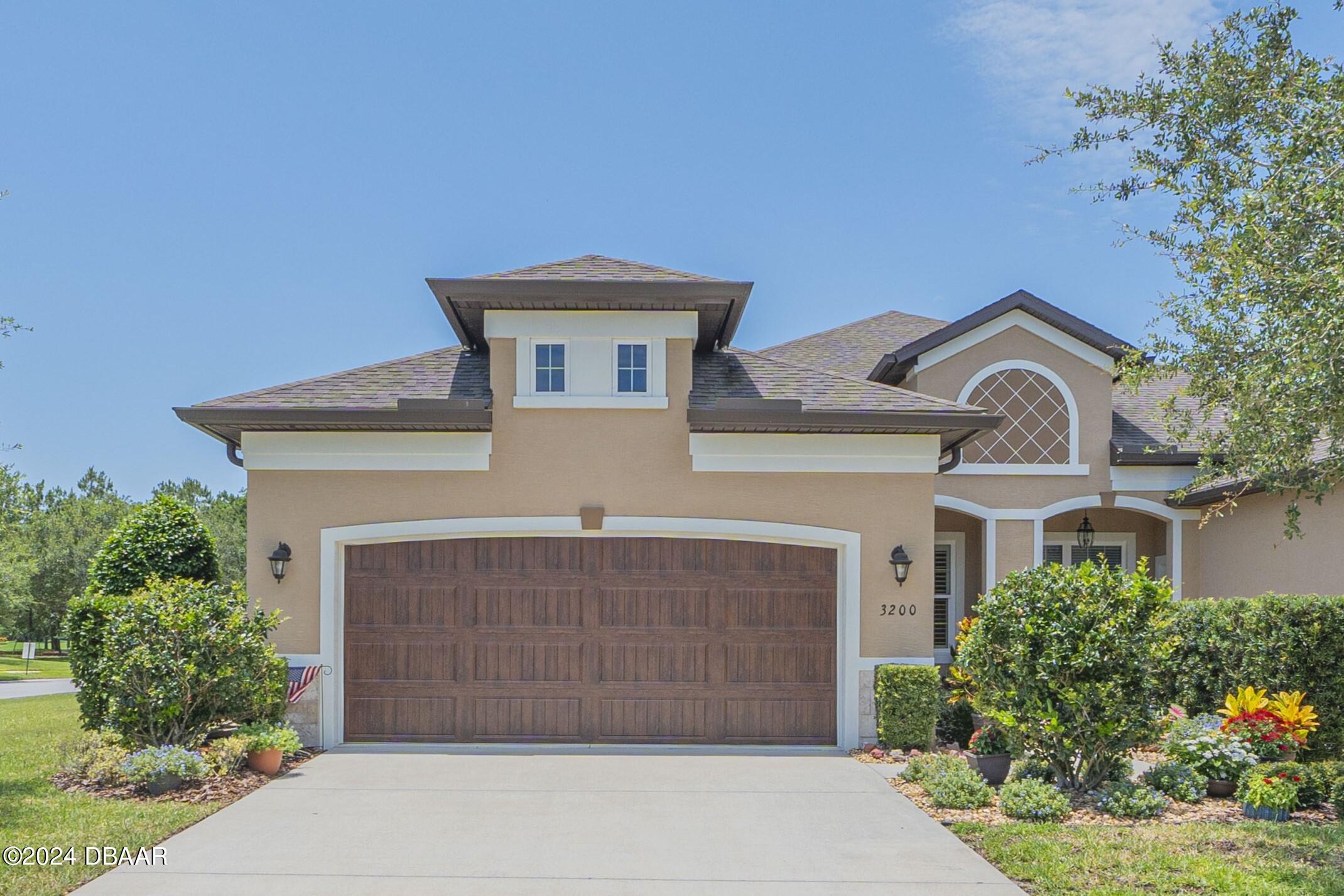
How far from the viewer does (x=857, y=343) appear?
18.8 metres

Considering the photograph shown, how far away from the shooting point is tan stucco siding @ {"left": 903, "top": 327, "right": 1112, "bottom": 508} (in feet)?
50.6

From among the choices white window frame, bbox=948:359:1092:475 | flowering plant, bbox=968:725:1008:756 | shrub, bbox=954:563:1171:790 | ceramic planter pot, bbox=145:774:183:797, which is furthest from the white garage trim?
white window frame, bbox=948:359:1092:475

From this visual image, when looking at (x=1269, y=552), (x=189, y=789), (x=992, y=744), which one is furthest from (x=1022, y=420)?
(x=189, y=789)

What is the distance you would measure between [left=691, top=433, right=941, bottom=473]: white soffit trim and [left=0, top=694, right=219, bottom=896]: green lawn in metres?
6.05

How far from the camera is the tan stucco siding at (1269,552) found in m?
12.7

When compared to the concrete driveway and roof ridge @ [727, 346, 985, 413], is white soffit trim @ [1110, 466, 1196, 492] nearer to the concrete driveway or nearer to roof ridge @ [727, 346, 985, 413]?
roof ridge @ [727, 346, 985, 413]

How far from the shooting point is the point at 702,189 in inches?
583

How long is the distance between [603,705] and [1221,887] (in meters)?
6.73

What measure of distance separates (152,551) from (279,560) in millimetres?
1471

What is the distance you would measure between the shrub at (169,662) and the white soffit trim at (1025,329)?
33.2ft

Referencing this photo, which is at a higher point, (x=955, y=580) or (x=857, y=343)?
(x=857, y=343)

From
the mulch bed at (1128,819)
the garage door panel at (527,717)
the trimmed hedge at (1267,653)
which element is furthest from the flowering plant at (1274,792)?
the garage door panel at (527,717)

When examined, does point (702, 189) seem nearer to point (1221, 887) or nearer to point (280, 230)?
point (280, 230)

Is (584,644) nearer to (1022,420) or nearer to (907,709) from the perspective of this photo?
(907,709)
